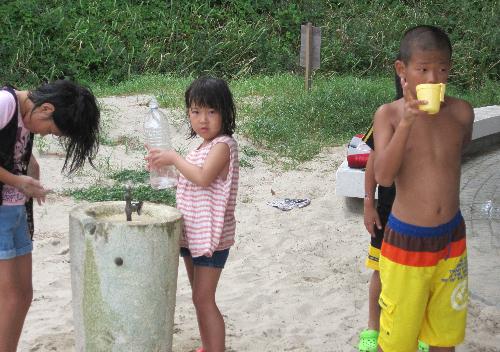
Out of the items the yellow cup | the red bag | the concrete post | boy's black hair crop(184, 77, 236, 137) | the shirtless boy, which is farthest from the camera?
the red bag

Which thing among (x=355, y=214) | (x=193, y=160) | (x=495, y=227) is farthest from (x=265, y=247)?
(x=193, y=160)

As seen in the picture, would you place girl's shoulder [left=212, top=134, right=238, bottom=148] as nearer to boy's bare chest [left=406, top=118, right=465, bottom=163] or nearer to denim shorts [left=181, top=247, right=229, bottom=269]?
denim shorts [left=181, top=247, right=229, bottom=269]

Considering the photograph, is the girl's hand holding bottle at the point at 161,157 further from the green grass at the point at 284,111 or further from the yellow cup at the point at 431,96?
the green grass at the point at 284,111

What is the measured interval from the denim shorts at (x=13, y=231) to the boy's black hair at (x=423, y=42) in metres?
1.74

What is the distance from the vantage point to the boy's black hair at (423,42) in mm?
3102

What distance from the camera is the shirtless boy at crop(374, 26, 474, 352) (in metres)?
3.14

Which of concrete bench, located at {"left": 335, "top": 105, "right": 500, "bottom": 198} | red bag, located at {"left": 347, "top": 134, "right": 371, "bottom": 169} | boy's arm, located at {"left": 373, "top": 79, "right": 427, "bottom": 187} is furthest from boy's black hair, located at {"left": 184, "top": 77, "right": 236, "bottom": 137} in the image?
concrete bench, located at {"left": 335, "top": 105, "right": 500, "bottom": 198}

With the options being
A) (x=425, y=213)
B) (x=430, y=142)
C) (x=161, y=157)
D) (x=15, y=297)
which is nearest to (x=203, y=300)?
(x=161, y=157)

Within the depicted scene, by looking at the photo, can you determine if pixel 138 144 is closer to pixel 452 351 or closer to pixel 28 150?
pixel 28 150

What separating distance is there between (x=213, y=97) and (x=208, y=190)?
0.41 m

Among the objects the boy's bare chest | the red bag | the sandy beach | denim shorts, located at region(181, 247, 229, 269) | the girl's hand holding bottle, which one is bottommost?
the sandy beach

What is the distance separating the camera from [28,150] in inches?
140

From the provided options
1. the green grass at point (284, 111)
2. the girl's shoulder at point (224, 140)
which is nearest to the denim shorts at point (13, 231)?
the girl's shoulder at point (224, 140)

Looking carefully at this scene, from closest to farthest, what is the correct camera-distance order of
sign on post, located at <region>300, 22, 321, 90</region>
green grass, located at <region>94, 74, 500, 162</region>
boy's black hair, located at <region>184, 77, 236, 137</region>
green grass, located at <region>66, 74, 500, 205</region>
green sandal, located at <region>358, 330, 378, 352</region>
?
boy's black hair, located at <region>184, 77, 236, 137</region>, green sandal, located at <region>358, 330, 378, 352</region>, green grass, located at <region>66, 74, 500, 205</region>, green grass, located at <region>94, 74, 500, 162</region>, sign on post, located at <region>300, 22, 321, 90</region>
